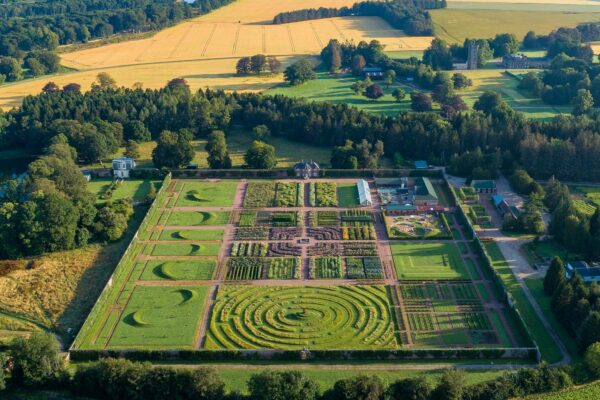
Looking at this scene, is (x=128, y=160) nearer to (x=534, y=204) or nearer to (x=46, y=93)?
(x=46, y=93)

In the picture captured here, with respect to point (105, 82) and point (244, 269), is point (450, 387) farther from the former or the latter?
point (105, 82)

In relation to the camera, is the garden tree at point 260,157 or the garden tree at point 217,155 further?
the garden tree at point 217,155

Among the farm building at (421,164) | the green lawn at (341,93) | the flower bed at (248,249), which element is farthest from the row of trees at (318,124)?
the flower bed at (248,249)

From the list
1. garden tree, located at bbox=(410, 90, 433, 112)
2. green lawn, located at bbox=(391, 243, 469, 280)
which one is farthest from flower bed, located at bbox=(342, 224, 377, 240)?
garden tree, located at bbox=(410, 90, 433, 112)

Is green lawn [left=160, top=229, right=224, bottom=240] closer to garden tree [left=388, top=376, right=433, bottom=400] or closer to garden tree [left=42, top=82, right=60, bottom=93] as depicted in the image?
garden tree [left=388, top=376, right=433, bottom=400]

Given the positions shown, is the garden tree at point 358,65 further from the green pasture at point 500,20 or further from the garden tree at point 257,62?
the green pasture at point 500,20

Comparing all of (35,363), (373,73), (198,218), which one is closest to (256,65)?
(373,73)
